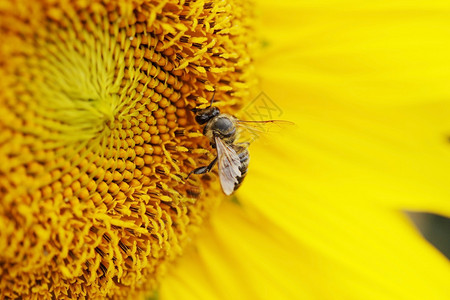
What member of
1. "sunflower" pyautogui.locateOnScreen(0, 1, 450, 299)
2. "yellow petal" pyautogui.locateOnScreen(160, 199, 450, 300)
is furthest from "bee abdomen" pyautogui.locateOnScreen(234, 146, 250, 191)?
"yellow petal" pyautogui.locateOnScreen(160, 199, 450, 300)

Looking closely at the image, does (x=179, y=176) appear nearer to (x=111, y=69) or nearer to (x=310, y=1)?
(x=111, y=69)

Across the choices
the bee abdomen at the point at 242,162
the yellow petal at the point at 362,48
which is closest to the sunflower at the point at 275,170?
the yellow petal at the point at 362,48

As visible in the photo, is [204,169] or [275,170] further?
[275,170]

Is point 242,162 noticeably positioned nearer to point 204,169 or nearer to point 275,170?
point 204,169

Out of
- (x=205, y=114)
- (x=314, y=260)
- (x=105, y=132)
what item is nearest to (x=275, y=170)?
(x=314, y=260)

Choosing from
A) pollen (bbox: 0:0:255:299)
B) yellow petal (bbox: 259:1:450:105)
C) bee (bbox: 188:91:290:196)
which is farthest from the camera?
yellow petal (bbox: 259:1:450:105)

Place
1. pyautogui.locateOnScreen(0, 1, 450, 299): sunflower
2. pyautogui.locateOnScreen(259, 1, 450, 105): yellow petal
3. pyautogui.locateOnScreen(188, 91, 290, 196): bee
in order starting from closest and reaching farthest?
1. pyautogui.locateOnScreen(0, 1, 450, 299): sunflower
2. pyautogui.locateOnScreen(188, 91, 290, 196): bee
3. pyautogui.locateOnScreen(259, 1, 450, 105): yellow petal

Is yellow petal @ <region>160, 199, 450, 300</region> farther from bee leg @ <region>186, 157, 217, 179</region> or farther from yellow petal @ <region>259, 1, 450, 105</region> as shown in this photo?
yellow petal @ <region>259, 1, 450, 105</region>
